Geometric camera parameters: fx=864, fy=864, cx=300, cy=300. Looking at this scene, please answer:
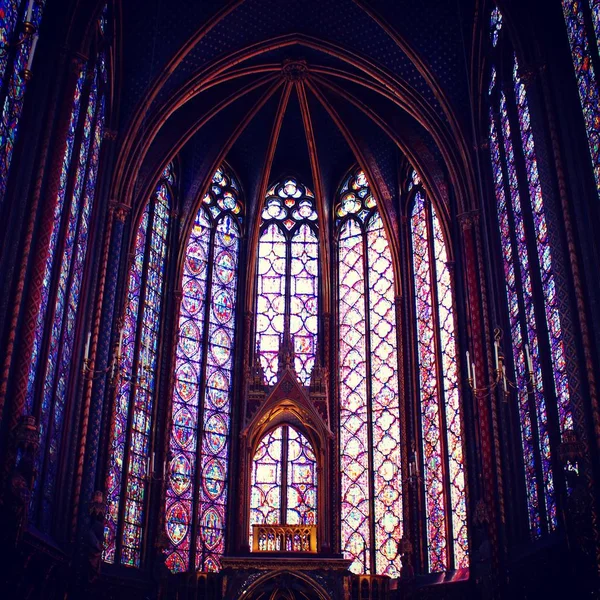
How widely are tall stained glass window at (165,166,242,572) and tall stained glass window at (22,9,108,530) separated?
495cm

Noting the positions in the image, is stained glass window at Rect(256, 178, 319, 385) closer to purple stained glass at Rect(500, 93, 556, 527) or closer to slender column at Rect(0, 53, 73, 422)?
purple stained glass at Rect(500, 93, 556, 527)

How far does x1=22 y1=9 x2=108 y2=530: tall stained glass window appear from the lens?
13.2m

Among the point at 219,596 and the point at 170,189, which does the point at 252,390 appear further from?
the point at 170,189

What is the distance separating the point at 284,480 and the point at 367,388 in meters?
3.03

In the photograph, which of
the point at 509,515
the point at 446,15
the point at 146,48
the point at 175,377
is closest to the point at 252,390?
the point at 175,377

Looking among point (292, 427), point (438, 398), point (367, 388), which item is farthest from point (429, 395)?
point (292, 427)

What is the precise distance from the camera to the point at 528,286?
14.7 m

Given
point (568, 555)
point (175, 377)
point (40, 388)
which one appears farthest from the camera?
point (175, 377)

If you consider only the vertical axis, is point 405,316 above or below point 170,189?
below

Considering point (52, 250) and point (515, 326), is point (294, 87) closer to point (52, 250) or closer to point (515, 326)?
point (515, 326)

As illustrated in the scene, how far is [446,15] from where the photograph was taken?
1809 centimetres

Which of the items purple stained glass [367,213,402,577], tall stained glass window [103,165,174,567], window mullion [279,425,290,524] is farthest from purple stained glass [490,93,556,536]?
tall stained glass window [103,165,174,567]

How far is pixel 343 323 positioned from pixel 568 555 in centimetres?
1105

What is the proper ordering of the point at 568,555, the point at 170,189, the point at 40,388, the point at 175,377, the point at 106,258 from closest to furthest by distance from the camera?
the point at 568,555
the point at 40,388
the point at 106,258
the point at 175,377
the point at 170,189
